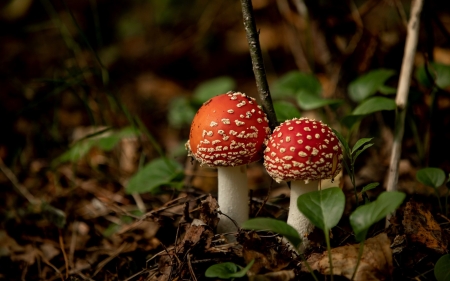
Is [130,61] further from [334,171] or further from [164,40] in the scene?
[334,171]

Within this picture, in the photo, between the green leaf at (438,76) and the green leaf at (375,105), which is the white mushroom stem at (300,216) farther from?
the green leaf at (438,76)

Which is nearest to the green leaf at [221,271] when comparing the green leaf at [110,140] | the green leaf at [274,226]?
the green leaf at [274,226]

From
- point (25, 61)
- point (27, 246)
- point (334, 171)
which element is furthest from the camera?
point (25, 61)

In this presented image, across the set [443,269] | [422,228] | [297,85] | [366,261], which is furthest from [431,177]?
[297,85]

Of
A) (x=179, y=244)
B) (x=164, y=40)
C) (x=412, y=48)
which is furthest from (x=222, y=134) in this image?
(x=164, y=40)

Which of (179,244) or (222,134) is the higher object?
(222,134)
